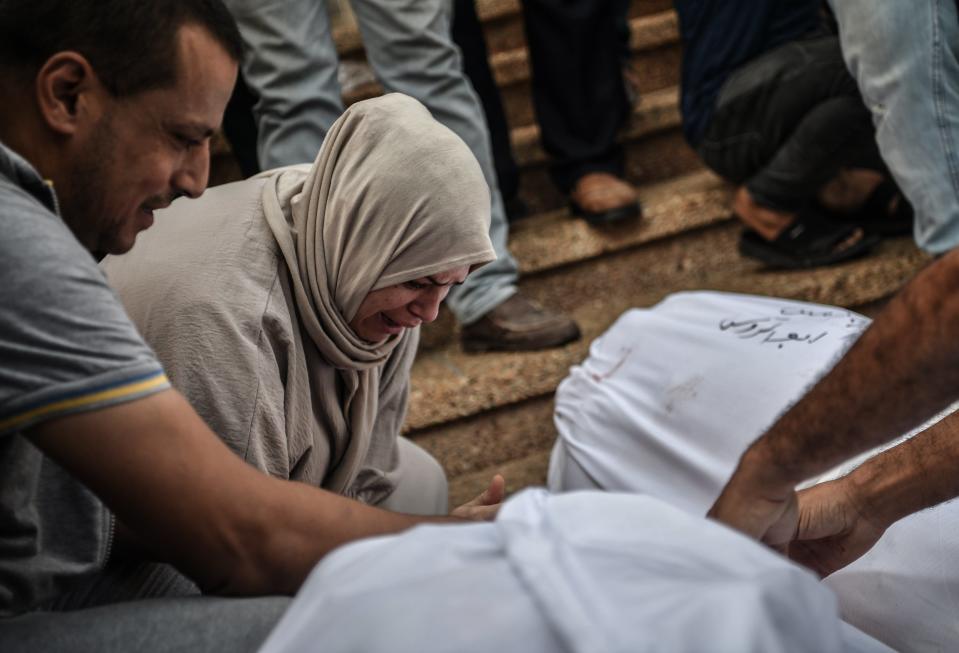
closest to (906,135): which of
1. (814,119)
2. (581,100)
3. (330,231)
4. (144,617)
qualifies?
(814,119)

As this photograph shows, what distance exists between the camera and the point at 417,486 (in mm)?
1655

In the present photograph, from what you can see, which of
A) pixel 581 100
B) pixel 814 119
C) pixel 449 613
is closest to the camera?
pixel 449 613

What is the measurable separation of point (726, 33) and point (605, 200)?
0.46m

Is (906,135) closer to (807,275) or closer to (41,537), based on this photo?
(807,275)

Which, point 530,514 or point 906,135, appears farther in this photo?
point 906,135

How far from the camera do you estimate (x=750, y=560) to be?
55 centimetres

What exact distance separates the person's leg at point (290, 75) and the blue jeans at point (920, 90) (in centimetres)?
98

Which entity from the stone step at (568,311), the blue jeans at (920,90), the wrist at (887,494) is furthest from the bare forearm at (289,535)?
the blue jeans at (920,90)

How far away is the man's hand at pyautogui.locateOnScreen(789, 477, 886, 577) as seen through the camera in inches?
41.2

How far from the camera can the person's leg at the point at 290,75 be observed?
1682 mm

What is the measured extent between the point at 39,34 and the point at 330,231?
45cm

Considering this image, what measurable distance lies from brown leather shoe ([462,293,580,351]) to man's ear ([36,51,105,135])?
1.15 m

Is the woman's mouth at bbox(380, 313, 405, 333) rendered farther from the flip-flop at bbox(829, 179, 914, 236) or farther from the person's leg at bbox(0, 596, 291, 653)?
the flip-flop at bbox(829, 179, 914, 236)

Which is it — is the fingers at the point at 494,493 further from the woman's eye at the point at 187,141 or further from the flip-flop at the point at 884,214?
the flip-flop at the point at 884,214
